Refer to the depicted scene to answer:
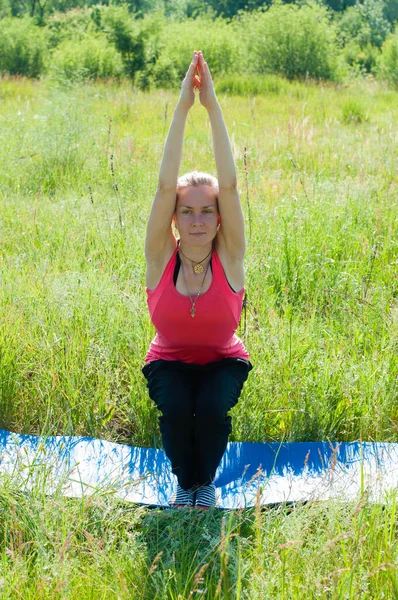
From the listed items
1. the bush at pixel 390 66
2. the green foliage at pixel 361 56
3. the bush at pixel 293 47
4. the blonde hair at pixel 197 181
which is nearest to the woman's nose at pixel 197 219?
the blonde hair at pixel 197 181

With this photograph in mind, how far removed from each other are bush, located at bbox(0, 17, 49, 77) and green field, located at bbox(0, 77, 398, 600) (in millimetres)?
12565

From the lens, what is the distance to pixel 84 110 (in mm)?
7789

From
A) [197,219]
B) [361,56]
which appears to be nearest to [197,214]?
[197,219]

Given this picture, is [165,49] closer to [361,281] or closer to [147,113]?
[147,113]

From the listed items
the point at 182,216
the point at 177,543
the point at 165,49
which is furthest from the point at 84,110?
the point at 165,49

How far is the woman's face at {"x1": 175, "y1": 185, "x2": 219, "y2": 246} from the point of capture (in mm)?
2633

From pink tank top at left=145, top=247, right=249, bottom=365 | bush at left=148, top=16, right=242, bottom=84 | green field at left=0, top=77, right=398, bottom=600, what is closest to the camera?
green field at left=0, top=77, right=398, bottom=600

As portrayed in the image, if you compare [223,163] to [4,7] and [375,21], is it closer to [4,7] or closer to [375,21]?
[375,21]

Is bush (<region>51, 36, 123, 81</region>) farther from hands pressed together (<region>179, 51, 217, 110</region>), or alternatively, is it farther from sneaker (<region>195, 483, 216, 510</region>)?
sneaker (<region>195, 483, 216, 510</region>)

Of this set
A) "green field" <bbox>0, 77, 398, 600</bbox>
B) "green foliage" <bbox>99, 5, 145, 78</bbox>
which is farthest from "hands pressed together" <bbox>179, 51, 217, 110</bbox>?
"green foliage" <bbox>99, 5, 145, 78</bbox>

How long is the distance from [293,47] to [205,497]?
16001 mm

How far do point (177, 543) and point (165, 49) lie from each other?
1569cm

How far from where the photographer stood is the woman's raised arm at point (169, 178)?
2600 millimetres

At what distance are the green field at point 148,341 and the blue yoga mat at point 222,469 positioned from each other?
0.28 feet
